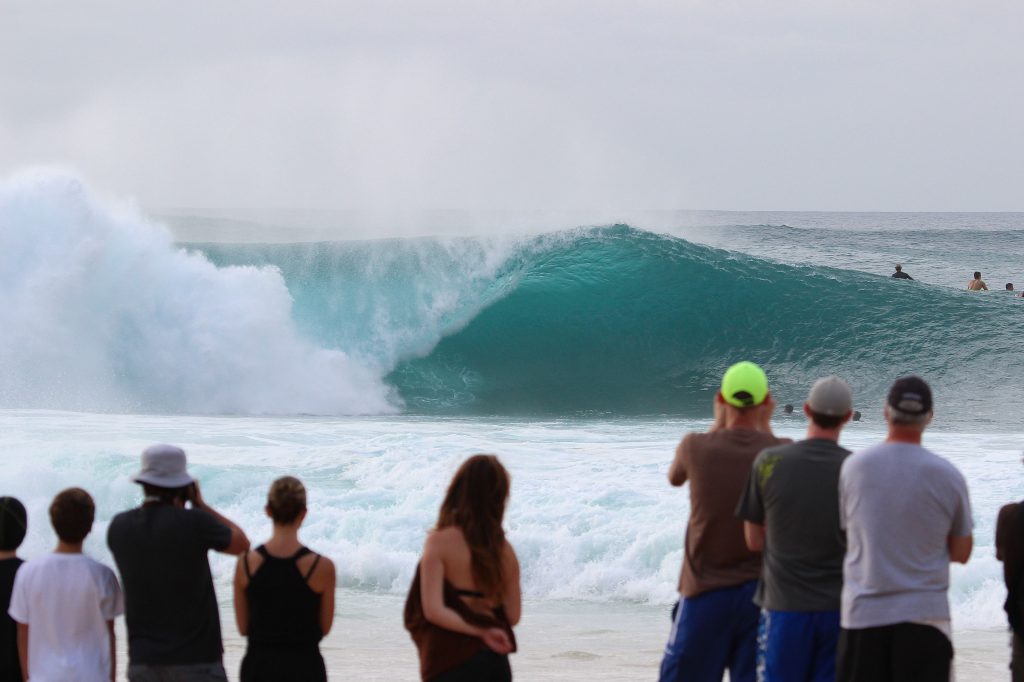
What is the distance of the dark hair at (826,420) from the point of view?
3.22 metres

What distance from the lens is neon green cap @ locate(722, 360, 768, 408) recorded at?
340 centimetres

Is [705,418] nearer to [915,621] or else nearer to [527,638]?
[527,638]

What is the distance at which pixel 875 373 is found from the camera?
1809 cm

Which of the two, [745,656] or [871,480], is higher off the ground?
[871,480]

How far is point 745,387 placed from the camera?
3395 millimetres

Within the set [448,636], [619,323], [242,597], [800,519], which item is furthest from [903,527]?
[619,323]

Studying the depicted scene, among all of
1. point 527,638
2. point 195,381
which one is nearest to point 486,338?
point 195,381

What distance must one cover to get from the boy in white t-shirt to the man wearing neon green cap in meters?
1.48

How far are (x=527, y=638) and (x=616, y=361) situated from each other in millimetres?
13151

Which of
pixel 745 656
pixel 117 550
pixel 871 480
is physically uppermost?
pixel 871 480

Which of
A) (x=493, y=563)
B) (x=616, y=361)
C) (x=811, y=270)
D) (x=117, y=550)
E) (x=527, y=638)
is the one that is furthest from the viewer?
(x=811, y=270)

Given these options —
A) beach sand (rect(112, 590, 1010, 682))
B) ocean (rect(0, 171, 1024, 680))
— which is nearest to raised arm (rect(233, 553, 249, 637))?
beach sand (rect(112, 590, 1010, 682))

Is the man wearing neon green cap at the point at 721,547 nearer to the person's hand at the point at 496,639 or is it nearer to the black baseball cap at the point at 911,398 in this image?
the black baseball cap at the point at 911,398

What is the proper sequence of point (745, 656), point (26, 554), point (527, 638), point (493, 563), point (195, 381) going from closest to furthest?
point (493, 563) < point (745, 656) < point (527, 638) < point (26, 554) < point (195, 381)
